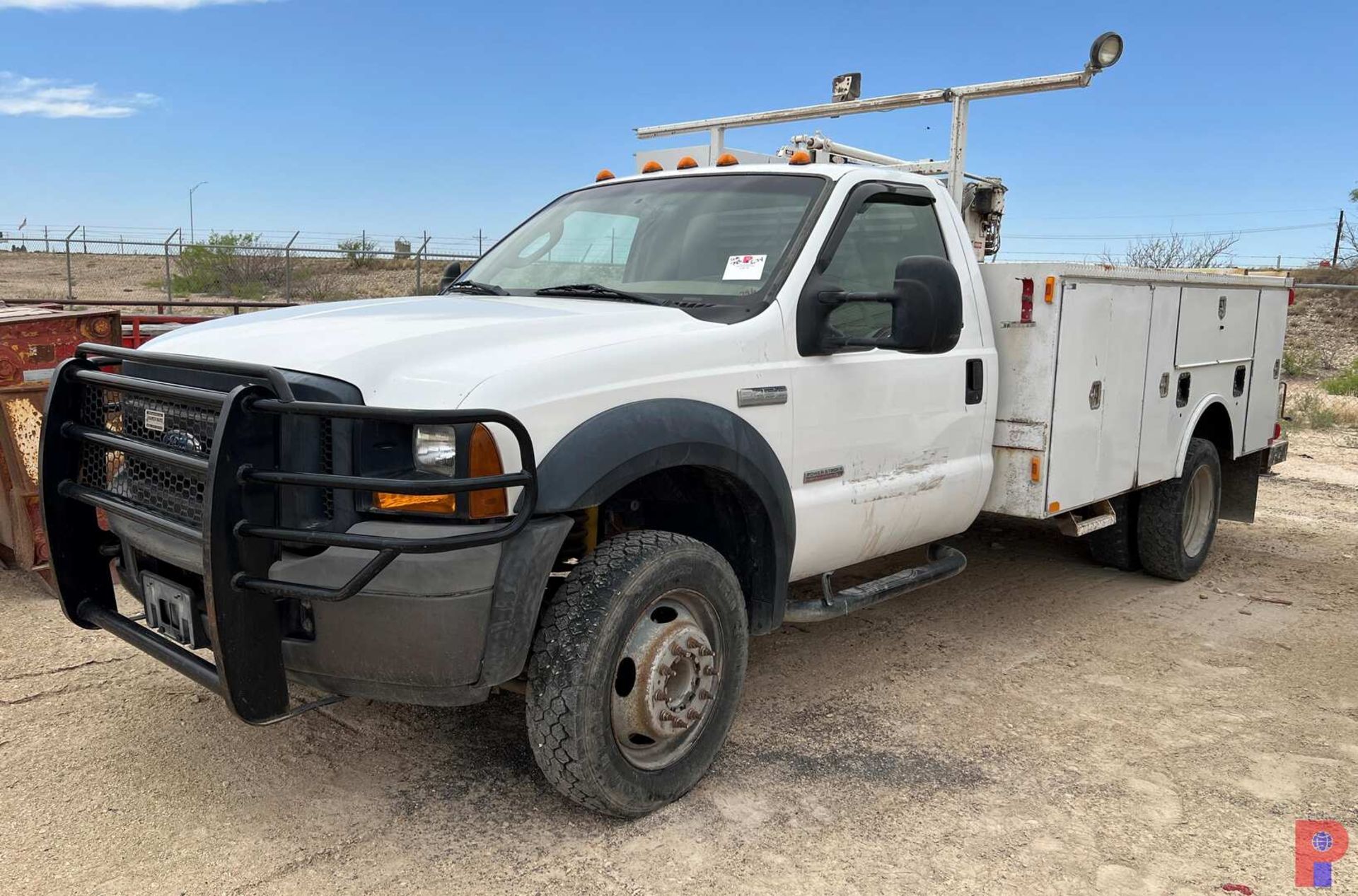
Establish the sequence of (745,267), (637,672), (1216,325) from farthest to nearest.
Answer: (1216,325) < (745,267) < (637,672)

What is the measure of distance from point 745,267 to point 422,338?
1297mm

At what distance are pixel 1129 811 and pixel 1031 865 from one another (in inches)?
21.9

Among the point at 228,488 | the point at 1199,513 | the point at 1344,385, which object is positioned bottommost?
the point at 1344,385

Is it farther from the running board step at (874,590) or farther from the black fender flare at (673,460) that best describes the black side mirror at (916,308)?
the running board step at (874,590)

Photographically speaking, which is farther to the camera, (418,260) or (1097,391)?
(418,260)

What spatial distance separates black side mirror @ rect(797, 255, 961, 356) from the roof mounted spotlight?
7.07 feet

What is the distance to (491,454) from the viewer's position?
2926 mm

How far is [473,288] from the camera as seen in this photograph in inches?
179

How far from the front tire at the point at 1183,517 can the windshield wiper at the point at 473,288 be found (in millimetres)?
3900

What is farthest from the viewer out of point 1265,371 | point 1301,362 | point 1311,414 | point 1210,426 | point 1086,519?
point 1301,362

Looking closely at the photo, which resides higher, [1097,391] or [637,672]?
[1097,391]

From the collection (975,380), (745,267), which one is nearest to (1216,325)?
(975,380)

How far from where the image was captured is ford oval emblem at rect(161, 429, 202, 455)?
3131 millimetres

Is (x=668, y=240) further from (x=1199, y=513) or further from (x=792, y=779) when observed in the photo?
(x=1199, y=513)
